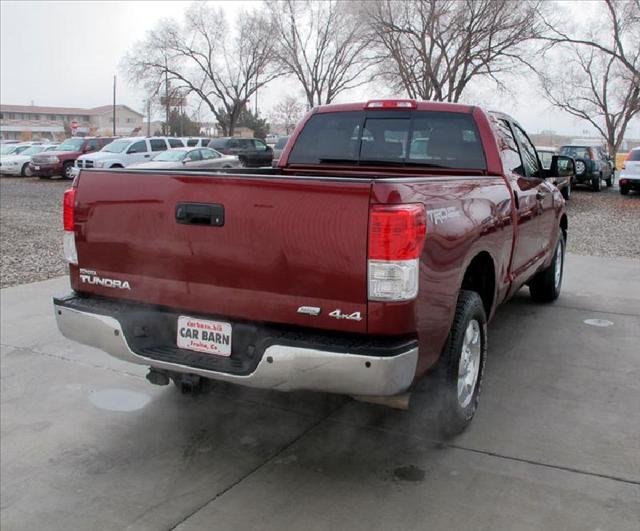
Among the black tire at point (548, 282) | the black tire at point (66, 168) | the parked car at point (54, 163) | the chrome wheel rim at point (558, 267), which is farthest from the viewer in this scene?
the black tire at point (66, 168)

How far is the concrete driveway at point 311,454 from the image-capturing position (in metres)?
3.00

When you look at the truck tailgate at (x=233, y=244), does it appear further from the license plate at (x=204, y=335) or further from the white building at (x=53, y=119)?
the white building at (x=53, y=119)

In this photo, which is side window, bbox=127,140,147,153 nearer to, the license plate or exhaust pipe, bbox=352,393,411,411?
the license plate

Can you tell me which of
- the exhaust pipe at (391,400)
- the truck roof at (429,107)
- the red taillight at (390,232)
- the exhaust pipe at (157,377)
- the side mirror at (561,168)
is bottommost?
the exhaust pipe at (157,377)

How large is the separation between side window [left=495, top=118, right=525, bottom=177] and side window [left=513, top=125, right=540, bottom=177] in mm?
172

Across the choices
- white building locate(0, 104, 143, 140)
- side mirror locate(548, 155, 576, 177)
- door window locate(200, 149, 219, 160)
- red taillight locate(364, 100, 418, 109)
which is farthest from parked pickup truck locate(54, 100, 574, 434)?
white building locate(0, 104, 143, 140)

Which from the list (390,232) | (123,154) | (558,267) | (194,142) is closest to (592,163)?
(123,154)

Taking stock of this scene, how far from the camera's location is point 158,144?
26.8 meters

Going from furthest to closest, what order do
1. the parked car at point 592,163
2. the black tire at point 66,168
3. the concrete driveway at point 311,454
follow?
the black tire at point 66,168 < the parked car at point 592,163 < the concrete driveway at point 311,454

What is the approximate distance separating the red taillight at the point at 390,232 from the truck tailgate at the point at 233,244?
4 centimetres

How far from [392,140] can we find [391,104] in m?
0.27

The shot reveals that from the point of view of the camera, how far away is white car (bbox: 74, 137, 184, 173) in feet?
78.4

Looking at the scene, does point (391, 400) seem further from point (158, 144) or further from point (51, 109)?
point (51, 109)

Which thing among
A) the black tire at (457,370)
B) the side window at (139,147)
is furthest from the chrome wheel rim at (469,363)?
the side window at (139,147)
